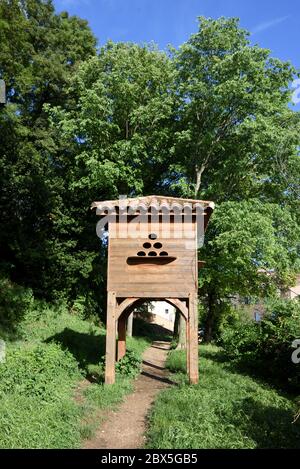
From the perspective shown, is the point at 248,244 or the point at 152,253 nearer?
the point at 152,253

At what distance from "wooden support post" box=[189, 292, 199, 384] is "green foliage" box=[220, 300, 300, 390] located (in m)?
2.90

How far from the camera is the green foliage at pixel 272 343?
12234 mm

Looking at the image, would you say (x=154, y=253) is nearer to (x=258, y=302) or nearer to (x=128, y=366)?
(x=128, y=366)

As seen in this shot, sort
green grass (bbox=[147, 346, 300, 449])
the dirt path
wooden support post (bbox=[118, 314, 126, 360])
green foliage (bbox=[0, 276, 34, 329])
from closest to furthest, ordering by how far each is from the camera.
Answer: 1. green grass (bbox=[147, 346, 300, 449])
2. the dirt path
3. wooden support post (bbox=[118, 314, 126, 360])
4. green foliage (bbox=[0, 276, 34, 329])

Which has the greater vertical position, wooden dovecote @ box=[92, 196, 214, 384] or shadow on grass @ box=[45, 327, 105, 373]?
wooden dovecote @ box=[92, 196, 214, 384]

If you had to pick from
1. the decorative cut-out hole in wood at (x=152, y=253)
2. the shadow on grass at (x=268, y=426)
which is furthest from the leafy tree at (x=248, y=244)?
the shadow on grass at (x=268, y=426)

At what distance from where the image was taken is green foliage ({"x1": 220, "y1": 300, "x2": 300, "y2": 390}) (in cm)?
1223

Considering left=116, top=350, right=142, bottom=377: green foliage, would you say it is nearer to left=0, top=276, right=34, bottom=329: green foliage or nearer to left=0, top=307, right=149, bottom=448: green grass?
left=0, top=307, right=149, bottom=448: green grass

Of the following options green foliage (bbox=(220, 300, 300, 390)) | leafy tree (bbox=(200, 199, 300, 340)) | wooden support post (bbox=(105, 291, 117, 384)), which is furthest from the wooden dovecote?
leafy tree (bbox=(200, 199, 300, 340))

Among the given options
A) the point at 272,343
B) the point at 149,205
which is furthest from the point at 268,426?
the point at 272,343

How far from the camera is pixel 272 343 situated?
13.5 metres

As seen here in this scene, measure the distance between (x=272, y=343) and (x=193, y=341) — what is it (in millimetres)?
4451

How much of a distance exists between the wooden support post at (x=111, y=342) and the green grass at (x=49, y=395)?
0.30 metres
